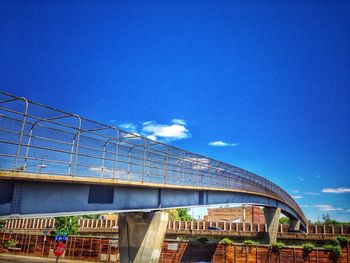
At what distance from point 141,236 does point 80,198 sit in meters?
6.67

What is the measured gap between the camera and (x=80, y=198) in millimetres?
12500

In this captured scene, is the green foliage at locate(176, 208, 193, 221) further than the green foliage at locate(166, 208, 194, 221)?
Yes

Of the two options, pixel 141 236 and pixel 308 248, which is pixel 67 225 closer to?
pixel 141 236

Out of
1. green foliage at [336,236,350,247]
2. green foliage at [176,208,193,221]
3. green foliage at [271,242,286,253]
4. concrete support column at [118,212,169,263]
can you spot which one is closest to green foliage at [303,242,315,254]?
green foliage at [271,242,286,253]

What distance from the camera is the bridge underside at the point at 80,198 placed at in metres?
9.86

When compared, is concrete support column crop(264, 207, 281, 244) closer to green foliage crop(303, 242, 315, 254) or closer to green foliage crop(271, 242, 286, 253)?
green foliage crop(271, 242, 286, 253)

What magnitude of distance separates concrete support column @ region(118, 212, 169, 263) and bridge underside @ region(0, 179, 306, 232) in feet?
2.90

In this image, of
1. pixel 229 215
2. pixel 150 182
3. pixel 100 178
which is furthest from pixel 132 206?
pixel 229 215

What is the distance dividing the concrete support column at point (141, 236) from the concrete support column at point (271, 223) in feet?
94.1

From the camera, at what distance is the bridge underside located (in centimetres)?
986

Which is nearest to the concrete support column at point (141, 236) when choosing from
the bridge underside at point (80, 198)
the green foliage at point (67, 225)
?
the bridge underside at point (80, 198)

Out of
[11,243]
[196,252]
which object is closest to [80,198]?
[196,252]

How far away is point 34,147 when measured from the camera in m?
10.2

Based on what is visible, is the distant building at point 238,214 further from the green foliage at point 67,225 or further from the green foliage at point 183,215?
the green foliage at point 67,225
